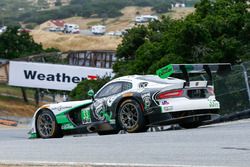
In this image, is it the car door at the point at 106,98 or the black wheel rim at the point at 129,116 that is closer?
the black wheel rim at the point at 129,116

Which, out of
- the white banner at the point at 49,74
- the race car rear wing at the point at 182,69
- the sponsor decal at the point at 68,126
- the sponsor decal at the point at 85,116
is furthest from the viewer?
the white banner at the point at 49,74

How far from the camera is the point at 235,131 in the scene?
45.7 ft

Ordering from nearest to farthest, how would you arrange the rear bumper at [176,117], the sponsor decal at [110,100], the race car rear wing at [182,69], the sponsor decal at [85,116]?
the race car rear wing at [182,69]
the rear bumper at [176,117]
the sponsor decal at [110,100]
the sponsor decal at [85,116]

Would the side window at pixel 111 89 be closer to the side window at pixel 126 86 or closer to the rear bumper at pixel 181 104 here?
the side window at pixel 126 86

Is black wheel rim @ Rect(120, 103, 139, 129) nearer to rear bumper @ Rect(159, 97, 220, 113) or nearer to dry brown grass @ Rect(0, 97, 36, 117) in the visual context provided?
rear bumper @ Rect(159, 97, 220, 113)

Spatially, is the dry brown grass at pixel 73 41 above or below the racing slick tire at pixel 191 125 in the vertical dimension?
above

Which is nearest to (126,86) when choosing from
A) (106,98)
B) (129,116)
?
(106,98)

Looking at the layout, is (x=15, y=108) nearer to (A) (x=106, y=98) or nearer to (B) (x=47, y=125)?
(B) (x=47, y=125)

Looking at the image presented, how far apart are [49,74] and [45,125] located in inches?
1884

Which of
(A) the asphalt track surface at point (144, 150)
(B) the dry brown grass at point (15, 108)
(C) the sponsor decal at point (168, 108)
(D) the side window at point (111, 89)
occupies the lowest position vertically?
(B) the dry brown grass at point (15, 108)

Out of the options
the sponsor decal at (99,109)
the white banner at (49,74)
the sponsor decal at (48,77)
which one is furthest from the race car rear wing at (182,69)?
the sponsor decal at (48,77)

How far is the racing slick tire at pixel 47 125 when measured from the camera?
16594 mm

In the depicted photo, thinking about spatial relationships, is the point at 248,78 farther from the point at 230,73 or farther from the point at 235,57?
the point at 235,57

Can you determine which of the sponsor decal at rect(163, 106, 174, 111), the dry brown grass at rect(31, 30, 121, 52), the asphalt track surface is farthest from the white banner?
the dry brown grass at rect(31, 30, 121, 52)
